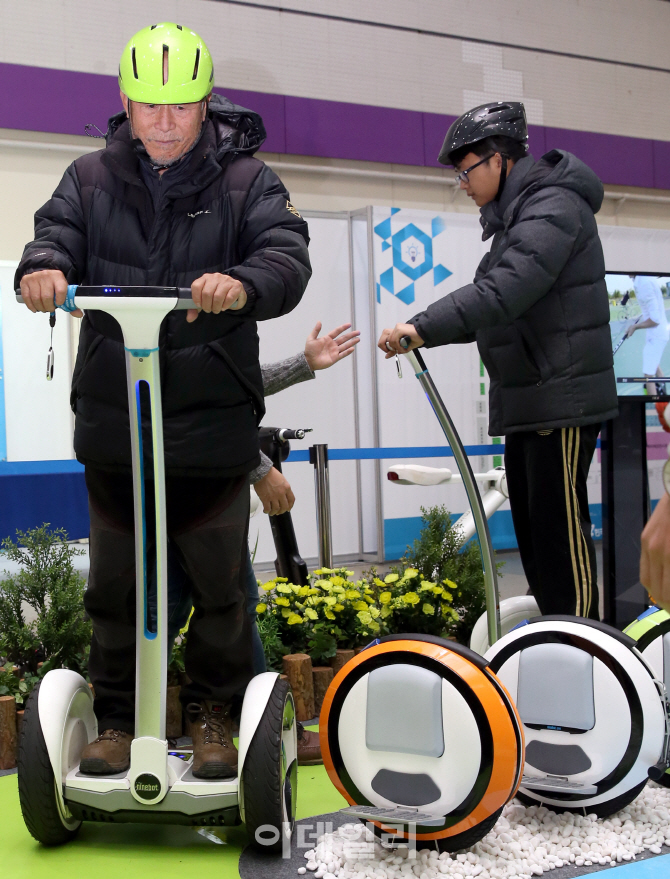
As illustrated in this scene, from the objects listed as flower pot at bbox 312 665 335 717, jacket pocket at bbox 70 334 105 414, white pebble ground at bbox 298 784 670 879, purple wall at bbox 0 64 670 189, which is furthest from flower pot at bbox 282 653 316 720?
purple wall at bbox 0 64 670 189

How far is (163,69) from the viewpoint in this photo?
1.73 m

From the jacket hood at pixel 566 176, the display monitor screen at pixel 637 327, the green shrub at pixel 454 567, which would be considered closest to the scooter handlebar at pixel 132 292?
the jacket hood at pixel 566 176

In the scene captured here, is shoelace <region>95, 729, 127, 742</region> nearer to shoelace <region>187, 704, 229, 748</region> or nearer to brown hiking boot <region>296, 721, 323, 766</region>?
shoelace <region>187, 704, 229, 748</region>

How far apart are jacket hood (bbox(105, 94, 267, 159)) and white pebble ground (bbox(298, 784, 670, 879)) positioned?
56.1 inches

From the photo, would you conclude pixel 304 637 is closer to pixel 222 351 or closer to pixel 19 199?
pixel 222 351

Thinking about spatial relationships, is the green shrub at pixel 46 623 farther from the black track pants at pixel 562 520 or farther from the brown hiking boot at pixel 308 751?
the black track pants at pixel 562 520

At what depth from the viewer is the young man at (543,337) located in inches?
91.7

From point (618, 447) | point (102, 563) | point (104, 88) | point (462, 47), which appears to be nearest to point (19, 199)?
point (104, 88)

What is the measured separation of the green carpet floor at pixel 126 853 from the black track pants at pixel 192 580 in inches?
9.2

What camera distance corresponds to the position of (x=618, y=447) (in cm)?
347

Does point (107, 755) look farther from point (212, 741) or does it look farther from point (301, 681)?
point (301, 681)

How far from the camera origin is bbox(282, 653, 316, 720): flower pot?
2717 mm

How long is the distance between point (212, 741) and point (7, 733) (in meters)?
0.90

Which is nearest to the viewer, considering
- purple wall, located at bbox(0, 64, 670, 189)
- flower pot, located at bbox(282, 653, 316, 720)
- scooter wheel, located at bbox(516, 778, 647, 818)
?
scooter wheel, located at bbox(516, 778, 647, 818)
